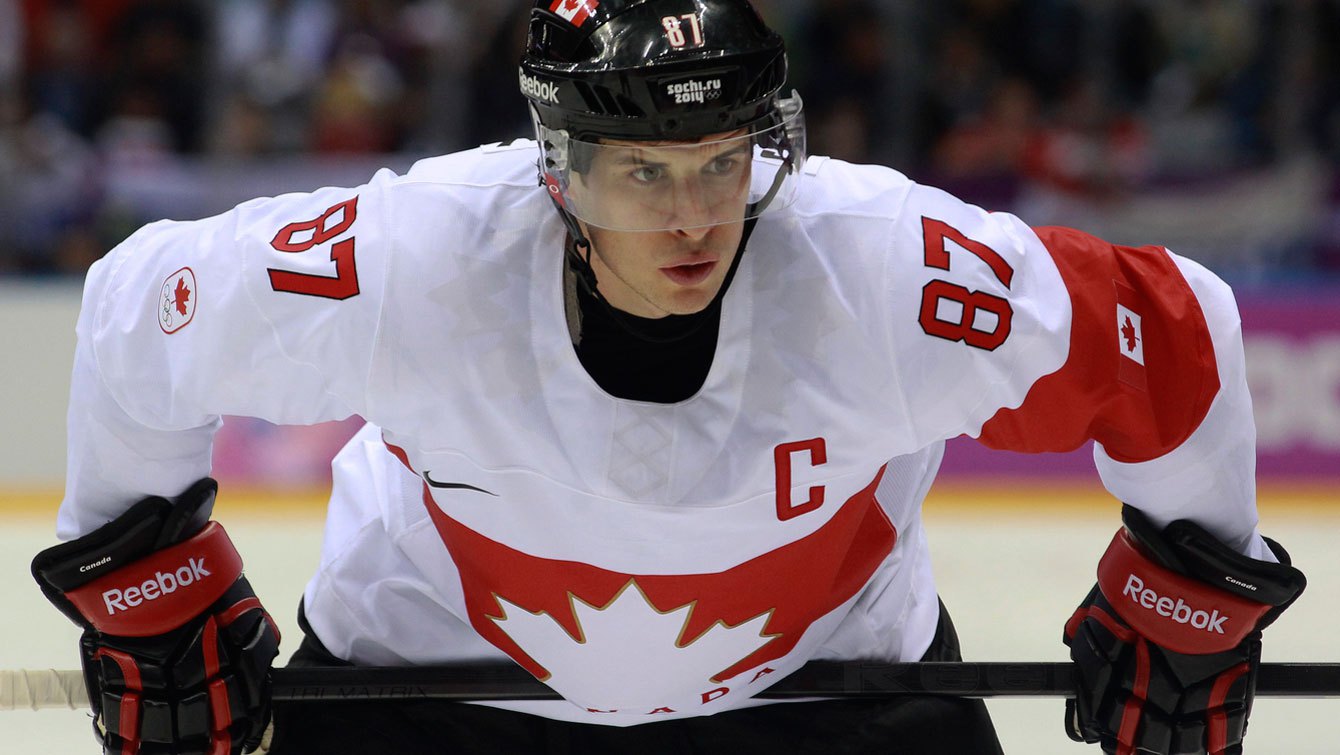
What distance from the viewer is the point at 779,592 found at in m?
2.22

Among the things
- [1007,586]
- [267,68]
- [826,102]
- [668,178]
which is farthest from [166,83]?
[668,178]

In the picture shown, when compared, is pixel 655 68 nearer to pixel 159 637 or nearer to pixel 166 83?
pixel 159 637

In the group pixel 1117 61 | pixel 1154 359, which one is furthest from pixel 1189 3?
pixel 1154 359

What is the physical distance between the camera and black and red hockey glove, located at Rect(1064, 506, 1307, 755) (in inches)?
89.5

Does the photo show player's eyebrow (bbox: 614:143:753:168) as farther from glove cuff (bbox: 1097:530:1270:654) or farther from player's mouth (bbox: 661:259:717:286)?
glove cuff (bbox: 1097:530:1270:654)

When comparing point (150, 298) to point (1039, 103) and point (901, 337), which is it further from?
point (1039, 103)

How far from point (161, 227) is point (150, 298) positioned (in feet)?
0.54

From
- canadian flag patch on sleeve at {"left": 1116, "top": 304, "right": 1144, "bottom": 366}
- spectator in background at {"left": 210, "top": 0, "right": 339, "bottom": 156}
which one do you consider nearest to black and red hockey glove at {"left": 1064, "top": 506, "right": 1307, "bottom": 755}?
canadian flag patch on sleeve at {"left": 1116, "top": 304, "right": 1144, "bottom": 366}

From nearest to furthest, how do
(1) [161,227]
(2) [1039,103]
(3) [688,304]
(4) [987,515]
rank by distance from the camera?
(3) [688,304] → (1) [161,227] → (4) [987,515] → (2) [1039,103]

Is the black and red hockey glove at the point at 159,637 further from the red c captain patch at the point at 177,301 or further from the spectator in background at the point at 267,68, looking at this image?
the spectator in background at the point at 267,68

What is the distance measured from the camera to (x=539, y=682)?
232 cm

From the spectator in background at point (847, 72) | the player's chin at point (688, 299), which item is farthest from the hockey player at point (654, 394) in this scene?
the spectator in background at point (847, 72)

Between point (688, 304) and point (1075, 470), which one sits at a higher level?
point (688, 304)

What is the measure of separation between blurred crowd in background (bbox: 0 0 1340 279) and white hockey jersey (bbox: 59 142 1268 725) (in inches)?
146
